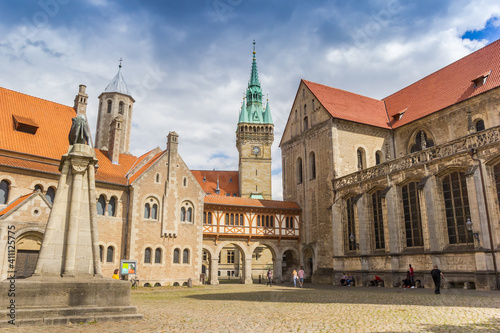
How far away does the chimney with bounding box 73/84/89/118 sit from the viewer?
30797 millimetres

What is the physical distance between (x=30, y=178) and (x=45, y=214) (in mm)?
3776

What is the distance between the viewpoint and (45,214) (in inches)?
836

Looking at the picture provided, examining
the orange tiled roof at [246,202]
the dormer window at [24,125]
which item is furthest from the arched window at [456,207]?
the dormer window at [24,125]

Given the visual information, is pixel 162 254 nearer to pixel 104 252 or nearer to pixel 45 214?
pixel 104 252

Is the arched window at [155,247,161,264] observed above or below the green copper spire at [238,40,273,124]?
below

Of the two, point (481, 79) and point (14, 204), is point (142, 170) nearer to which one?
point (14, 204)

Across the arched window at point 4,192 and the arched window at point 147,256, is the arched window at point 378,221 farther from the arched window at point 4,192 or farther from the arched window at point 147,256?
the arched window at point 4,192

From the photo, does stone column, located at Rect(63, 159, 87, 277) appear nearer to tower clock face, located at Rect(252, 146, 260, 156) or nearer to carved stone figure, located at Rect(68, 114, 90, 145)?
carved stone figure, located at Rect(68, 114, 90, 145)

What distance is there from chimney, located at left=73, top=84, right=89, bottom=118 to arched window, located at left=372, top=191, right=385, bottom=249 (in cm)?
2359

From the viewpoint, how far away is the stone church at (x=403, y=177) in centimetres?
1991

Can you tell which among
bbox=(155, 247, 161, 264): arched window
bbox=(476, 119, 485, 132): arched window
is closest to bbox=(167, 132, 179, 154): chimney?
bbox=(155, 247, 161, 264): arched window

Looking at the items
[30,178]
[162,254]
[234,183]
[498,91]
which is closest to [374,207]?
[498,91]

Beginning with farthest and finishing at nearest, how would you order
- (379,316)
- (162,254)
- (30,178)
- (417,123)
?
(417,123), (162,254), (30,178), (379,316)

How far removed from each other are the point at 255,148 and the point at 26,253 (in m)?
41.9
